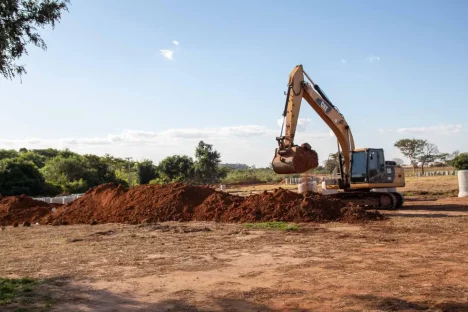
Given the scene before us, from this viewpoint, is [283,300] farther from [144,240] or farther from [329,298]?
[144,240]

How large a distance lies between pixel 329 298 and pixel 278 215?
11.6 meters

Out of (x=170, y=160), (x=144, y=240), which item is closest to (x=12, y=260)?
(x=144, y=240)

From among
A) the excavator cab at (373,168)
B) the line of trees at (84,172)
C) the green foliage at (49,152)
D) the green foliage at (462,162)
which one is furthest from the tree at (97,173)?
the green foliage at (49,152)

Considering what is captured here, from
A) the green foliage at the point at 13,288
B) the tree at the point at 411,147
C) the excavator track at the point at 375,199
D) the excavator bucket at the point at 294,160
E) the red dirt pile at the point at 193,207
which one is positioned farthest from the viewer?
the tree at the point at 411,147

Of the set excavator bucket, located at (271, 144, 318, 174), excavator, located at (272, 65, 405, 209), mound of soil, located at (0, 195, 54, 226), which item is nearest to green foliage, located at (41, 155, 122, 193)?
mound of soil, located at (0, 195, 54, 226)

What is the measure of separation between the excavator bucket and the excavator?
375 mm

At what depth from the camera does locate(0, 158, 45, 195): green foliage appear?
1480 inches

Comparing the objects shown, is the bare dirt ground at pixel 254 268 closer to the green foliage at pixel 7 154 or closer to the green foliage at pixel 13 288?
the green foliage at pixel 13 288

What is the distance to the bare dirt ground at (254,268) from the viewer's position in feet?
22.4

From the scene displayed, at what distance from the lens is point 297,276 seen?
845 centimetres

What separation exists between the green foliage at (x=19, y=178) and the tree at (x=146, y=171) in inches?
730

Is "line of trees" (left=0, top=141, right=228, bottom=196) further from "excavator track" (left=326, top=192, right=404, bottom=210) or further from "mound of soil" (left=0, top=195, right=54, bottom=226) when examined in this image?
"excavator track" (left=326, top=192, right=404, bottom=210)

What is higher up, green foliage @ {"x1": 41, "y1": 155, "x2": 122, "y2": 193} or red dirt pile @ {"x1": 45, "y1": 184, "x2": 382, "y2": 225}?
green foliage @ {"x1": 41, "y1": 155, "x2": 122, "y2": 193}

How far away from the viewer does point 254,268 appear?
9.36 metres
